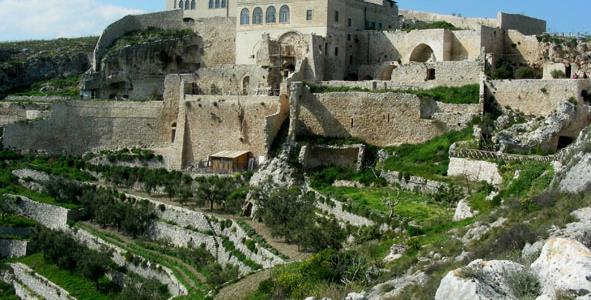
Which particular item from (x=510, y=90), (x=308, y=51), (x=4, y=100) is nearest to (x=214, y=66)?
(x=308, y=51)

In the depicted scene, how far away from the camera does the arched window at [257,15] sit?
4850 cm

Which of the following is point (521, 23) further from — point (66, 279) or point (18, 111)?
point (18, 111)

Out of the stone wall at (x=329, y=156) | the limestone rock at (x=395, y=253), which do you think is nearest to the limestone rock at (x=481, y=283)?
the limestone rock at (x=395, y=253)

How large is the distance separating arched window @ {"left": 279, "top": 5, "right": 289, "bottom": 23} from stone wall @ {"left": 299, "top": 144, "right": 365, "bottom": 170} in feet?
32.9

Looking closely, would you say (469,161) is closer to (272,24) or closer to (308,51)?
(308,51)

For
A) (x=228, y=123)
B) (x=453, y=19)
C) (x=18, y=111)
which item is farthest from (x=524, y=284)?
(x=18, y=111)

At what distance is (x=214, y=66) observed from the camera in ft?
163

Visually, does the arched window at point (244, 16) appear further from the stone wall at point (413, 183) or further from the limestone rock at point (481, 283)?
the limestone rock at point (481, 283)

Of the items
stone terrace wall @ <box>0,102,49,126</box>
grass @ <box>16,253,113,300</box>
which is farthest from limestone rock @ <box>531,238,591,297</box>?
stone terrace wall @ <box>0,102,49,126</box>

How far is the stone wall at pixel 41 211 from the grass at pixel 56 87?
40.0ft

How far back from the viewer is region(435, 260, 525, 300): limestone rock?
11274 millimetres

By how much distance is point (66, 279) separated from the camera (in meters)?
35.9

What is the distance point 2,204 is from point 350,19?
20.3 metres

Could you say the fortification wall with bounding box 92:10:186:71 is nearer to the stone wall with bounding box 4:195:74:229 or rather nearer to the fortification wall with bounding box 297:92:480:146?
the stone wall with bounding box 4:195:74:229
